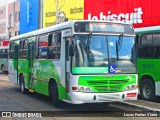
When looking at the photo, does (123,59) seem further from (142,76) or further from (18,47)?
(18,47)

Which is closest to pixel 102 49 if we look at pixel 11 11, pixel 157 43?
pixel 157 43

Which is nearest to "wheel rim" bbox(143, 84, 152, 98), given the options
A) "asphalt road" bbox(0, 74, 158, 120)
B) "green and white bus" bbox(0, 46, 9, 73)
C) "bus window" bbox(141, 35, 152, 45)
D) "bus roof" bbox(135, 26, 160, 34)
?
"bus window" bbox(141, 35, 152, 45)

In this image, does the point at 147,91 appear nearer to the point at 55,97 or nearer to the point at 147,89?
the point at 147,89

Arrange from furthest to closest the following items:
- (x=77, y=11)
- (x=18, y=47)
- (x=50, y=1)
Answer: (x=50, y=1)
(x=77, y=11)
(x=18, y=47)

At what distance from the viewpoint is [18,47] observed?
18.0 metres

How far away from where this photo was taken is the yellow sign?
3638 cm

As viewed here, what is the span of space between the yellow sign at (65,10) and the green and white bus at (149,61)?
2165cm

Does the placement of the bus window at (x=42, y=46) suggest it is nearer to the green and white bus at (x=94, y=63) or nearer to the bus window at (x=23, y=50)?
the green and white bus at (x=94, y=63)

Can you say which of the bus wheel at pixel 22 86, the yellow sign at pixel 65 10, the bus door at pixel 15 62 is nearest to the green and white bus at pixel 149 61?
the bus wheel at pixel 22 86

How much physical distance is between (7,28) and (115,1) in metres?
33.0

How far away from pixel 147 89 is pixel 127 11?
54.3 ft

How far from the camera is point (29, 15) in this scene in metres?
47.4

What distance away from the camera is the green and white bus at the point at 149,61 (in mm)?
13555

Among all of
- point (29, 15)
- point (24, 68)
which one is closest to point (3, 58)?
point (29, 15)
